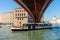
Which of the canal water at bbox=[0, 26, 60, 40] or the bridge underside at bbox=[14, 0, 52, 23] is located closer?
the canal water at bbox=[0, 26, 60, 40]

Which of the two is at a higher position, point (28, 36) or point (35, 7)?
point (35, 7)

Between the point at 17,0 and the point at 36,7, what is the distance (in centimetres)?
667

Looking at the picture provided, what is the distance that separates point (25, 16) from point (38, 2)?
2405cm

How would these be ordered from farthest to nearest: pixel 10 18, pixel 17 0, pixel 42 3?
pixel 10 18, pixel 42 3, pixel 17 0

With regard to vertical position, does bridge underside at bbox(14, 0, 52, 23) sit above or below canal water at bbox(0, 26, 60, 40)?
above

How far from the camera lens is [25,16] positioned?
7225 cm

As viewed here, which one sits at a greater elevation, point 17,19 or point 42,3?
point 42,3

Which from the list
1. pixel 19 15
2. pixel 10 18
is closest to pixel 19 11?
pixel 19 15

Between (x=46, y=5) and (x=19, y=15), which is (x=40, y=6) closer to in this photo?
(x=46, y=5)

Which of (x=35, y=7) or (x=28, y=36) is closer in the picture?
(x=28, y=36)

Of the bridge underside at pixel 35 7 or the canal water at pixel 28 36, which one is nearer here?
the canal water at pixel 28 36

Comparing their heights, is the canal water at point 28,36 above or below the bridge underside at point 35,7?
below

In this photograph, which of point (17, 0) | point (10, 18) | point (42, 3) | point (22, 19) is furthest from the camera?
point (10, 18)

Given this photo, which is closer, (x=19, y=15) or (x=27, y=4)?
(x=27, y=4)
